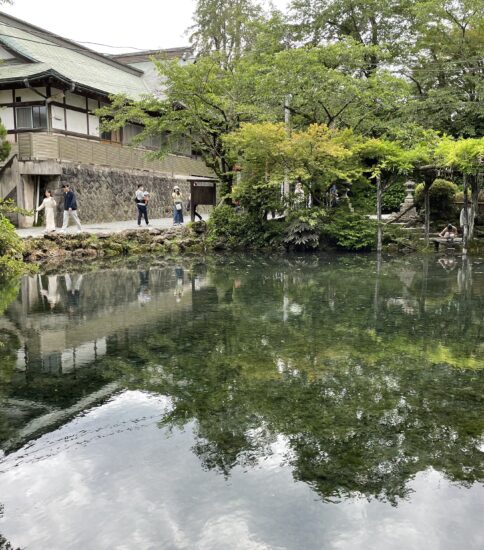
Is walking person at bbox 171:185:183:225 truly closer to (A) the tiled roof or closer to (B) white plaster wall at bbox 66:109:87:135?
(A) the tiled roof

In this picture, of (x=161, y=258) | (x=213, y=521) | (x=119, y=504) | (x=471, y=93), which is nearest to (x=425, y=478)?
(x=213, y=521)

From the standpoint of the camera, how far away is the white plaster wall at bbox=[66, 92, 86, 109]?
82.7 feet

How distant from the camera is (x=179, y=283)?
14.6 m

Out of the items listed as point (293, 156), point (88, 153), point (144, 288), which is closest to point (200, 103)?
point (293, 156)

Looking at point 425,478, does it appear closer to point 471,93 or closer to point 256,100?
point 256,100

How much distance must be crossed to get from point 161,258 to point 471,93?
1626 cm

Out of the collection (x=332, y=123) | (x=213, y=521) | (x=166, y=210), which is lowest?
(x=213, y=521)

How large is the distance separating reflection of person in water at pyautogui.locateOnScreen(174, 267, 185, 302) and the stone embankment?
4560 millimetres

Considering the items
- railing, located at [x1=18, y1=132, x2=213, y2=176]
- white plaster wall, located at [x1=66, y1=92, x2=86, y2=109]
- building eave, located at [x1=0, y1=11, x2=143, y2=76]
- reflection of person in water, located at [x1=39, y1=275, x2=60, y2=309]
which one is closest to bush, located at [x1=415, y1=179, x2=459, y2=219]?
railing, located at [x1=18, y1=132, x2=213, y2=176]

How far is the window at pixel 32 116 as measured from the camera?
23.9m

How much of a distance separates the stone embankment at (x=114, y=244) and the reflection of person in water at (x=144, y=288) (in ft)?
15.0

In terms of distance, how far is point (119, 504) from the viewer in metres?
4.12

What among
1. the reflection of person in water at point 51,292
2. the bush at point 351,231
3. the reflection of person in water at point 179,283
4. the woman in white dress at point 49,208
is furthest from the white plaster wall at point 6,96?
the bush at point 351,231

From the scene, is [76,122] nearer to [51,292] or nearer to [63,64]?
[63,64]
